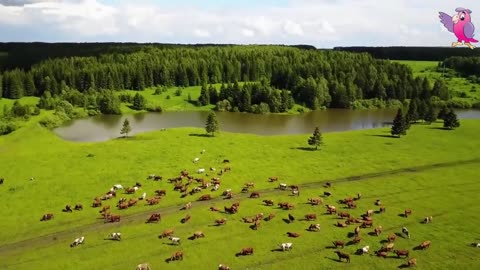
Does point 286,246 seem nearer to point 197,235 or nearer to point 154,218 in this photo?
point 197,235

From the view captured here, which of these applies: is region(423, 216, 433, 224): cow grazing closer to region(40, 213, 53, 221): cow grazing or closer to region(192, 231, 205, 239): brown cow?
region(192, 231, 205, 239): brown cow

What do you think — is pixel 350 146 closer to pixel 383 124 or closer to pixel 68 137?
pixel 383 124

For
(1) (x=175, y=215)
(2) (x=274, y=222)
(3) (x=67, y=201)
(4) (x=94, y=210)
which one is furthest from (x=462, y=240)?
(3) (x=67, y=201)

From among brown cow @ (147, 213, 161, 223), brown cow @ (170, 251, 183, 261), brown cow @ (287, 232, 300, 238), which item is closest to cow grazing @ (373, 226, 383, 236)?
brown cow @ (287, 232, 300, 238)

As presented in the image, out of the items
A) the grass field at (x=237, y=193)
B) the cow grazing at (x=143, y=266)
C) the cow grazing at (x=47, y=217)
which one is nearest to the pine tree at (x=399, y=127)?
the grass field at (x=237, y=193)

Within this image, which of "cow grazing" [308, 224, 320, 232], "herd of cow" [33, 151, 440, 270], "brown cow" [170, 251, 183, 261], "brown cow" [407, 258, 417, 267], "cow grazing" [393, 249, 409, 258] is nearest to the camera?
"brown cow" [407, 258, 417, 267]

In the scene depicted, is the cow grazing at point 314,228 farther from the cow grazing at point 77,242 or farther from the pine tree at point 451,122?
the pine tree at point 451,122

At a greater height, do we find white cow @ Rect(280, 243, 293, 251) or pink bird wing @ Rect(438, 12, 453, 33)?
pink bird wing @ Rect(438, 12, 453, 33)
